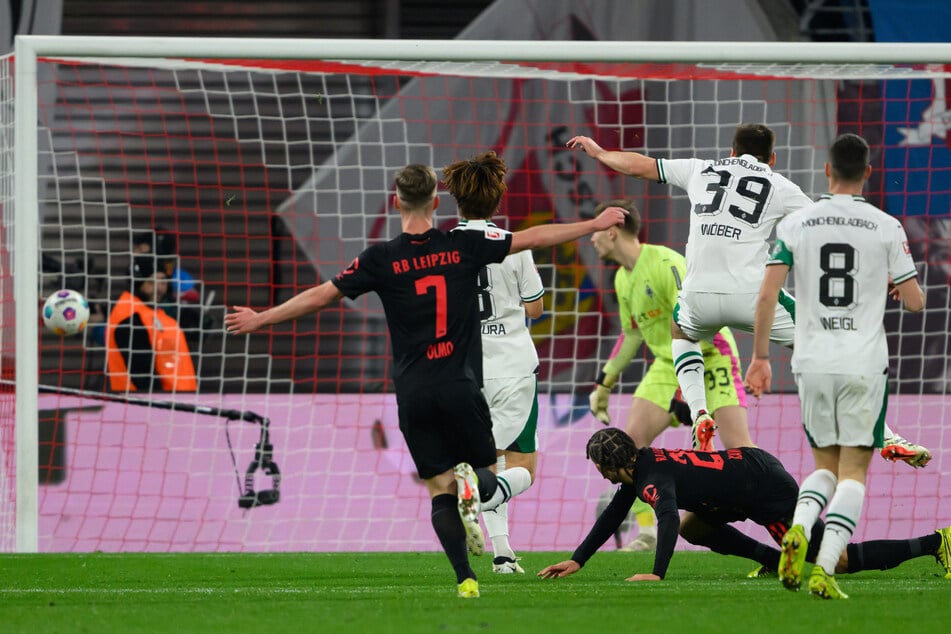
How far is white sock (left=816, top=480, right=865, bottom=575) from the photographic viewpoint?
5305 millimetres

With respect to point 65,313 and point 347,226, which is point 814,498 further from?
point 347,226

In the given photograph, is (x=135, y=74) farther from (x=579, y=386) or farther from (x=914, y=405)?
(x=914, y=405)

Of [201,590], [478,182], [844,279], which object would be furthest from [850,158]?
[201,590]

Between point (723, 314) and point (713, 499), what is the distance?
121 centimetres

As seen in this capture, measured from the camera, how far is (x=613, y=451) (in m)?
6.36

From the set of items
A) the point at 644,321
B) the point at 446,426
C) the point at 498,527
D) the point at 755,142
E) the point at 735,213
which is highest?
the point at 755,142

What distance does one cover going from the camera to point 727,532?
21.9ft

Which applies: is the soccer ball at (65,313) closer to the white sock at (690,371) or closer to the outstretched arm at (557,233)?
the white sock at (690,371)

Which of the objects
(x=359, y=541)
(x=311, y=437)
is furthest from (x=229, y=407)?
(x=359, y=541)

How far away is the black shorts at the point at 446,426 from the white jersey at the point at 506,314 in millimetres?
1885

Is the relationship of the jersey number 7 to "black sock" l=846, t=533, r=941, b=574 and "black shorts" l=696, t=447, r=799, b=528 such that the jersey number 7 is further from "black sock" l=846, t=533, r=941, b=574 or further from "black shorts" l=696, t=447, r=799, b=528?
"black sock" l=846, t=533, r=941, b=574

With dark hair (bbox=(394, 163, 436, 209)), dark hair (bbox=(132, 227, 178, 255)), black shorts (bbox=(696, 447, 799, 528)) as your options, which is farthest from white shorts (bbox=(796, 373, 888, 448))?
dark hair (bbox=(132, 227, 178, 255))

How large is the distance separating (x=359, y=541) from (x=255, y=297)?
4.75m

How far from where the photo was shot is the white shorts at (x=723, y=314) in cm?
725
